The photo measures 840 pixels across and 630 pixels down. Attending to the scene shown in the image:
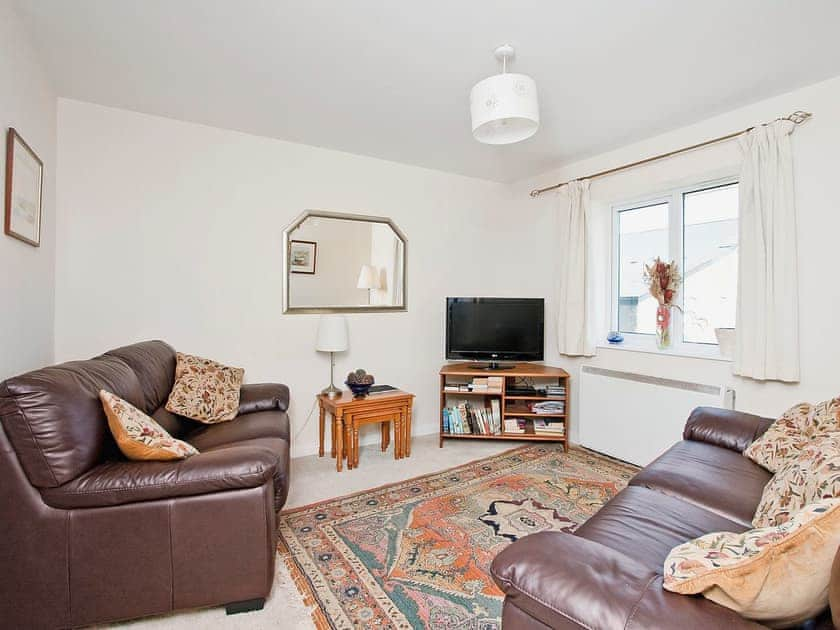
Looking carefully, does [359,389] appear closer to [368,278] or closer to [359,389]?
[359,389]

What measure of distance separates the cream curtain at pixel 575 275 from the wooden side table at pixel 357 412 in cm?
144

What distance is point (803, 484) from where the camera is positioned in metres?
1.32

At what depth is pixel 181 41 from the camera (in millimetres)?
2068

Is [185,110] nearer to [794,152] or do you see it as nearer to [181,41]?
[181,41]

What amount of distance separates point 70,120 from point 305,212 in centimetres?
150

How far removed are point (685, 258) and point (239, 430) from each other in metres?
3.20

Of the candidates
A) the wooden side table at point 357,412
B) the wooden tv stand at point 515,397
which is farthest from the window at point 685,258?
the wooden side table at point 357,412

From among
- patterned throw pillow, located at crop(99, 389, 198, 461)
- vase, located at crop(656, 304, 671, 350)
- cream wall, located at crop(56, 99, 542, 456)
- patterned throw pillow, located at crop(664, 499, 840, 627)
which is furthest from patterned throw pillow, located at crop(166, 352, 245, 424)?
vase, located at crop(656, 304, 671, 350)

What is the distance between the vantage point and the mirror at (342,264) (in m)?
3.43

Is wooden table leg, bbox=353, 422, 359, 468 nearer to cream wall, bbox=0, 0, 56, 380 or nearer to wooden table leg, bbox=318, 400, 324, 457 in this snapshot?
wooden table leg, bbox=318, 400, 324, 457

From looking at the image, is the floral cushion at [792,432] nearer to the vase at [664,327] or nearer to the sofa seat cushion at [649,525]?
the sofa seat cushion at [649,525]

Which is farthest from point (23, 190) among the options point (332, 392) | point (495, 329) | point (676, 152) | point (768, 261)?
point (768, 261)

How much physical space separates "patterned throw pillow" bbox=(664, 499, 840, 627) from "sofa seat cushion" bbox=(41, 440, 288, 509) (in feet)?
4.45

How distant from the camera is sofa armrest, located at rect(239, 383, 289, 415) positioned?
113 inches
